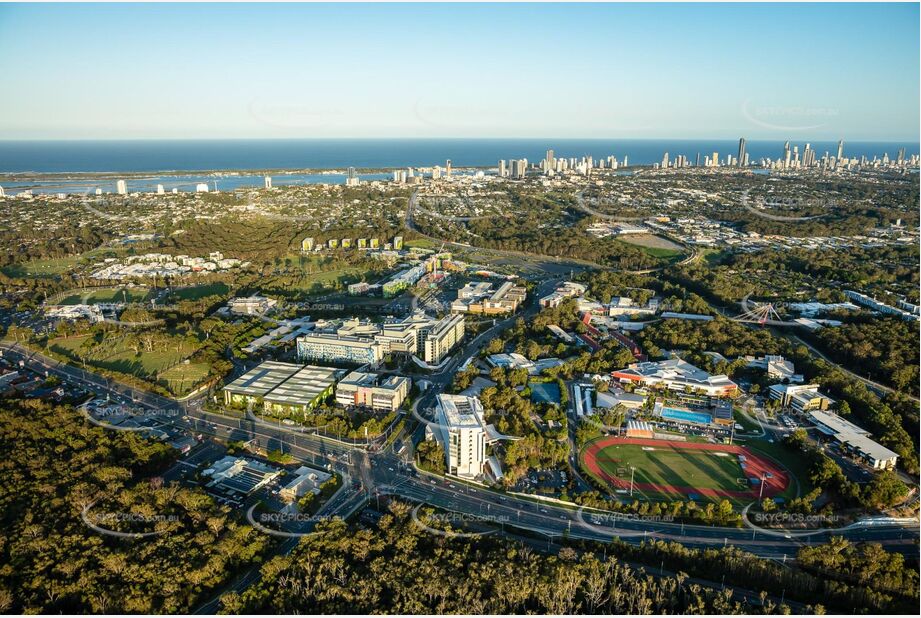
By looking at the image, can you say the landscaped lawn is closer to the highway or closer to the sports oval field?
the sports oval field

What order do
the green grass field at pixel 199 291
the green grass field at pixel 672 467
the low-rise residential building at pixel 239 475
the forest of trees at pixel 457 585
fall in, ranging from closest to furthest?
the forest of trees at pixel 457 585 < the low-rise residential building at pixel 239 475 < the green grass field at pixel 672 467 < the green grass field at pixel 199 291

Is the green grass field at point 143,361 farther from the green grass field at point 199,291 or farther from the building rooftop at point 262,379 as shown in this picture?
the green grass field at point 199,291

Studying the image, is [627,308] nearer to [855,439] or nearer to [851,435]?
[851,435]

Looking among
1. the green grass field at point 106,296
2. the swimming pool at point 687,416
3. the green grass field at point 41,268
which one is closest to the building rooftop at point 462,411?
the swimming pool at point 687,416

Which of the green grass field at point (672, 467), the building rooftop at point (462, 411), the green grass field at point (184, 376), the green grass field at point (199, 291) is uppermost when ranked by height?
the building rooftop at point (462, 411)

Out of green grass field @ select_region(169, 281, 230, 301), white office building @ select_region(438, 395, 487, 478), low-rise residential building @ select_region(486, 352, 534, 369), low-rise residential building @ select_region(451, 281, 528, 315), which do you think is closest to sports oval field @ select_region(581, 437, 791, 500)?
white office building @ select_region(438, 395, 487, 478)

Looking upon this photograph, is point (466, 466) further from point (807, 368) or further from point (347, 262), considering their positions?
point (347, 262)
